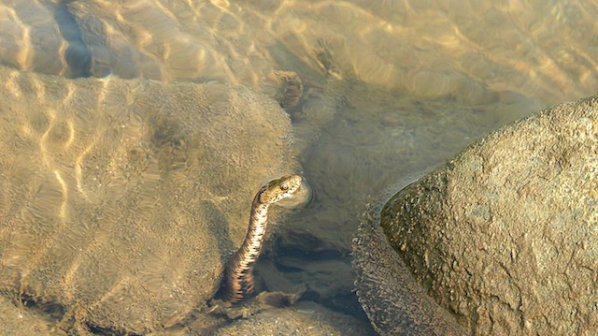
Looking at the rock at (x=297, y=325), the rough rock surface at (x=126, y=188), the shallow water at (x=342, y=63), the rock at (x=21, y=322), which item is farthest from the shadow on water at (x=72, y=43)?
the rock at (x=297, y=325)

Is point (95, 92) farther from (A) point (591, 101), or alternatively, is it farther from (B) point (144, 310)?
(A) point (591, 101)

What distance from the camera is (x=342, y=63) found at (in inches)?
216

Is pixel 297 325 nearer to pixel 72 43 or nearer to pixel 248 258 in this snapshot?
pixel 248 258

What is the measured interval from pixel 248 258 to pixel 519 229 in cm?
215

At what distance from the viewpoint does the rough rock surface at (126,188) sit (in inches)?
160

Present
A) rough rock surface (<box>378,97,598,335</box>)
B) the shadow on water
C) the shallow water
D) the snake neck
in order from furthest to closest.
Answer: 1. the shadow on water
2. the shallow water
3. the snake neck
4. rough rock surface (<box>378,97,598,335</box>)

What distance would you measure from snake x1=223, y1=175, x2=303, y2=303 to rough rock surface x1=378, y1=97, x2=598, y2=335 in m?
1.29

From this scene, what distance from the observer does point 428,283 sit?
3020 mm

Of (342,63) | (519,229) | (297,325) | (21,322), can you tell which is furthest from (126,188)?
(519,229)

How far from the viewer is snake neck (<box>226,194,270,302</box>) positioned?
13.7 ft

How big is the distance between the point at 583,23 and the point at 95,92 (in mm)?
4734

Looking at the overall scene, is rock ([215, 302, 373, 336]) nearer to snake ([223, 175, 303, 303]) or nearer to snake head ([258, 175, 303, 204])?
snake ([223, 175, 303, 303])

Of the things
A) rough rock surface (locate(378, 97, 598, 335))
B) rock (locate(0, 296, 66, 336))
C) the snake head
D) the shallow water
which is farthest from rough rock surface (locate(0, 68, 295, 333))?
rough rock surface (locate(378, 97, 598, 335))

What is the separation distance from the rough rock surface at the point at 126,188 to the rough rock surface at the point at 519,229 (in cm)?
185
